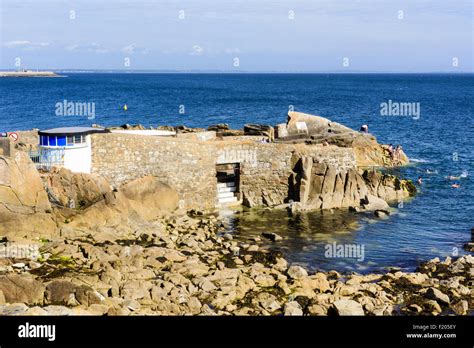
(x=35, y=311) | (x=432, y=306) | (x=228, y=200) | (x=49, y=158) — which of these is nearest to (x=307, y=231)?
(x=228, y=200)

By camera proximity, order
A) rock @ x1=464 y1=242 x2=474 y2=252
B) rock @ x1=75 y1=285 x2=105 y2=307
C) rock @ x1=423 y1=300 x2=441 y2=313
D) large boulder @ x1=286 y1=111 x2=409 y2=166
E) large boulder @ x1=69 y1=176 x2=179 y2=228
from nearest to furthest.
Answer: rock @ x1=75 y1=285 x2=105 y2=307, rock @ x1=423 y1=300 x2=441 y2=313, large boulder @ x1=69 y1=176 x2=179 y2=228, rock @ x1=464 y1=242 x2=474 y2=252, large boulder @ x1=286 y1=111 x2=409 y2=166

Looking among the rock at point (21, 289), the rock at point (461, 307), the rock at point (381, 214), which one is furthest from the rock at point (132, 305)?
the rock at point (381, 214)

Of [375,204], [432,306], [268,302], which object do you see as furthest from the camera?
[375,204]

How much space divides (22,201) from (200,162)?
35.7ft

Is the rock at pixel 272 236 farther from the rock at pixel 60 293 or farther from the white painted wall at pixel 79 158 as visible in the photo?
the rock at pixel 60 293

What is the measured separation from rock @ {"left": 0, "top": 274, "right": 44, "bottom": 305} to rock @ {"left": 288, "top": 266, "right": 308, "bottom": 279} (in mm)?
9053

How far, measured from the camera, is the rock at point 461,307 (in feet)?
Answer: 68.0

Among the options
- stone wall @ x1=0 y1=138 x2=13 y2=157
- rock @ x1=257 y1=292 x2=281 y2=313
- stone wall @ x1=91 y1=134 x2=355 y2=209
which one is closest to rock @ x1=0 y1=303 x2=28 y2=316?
rock @ x1=257 y1=292 x2=281 y2=313

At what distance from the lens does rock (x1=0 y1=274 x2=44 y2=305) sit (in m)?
18.7

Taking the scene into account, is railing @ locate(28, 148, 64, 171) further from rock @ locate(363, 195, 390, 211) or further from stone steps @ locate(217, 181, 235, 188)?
rock @ locate(363, 195, 390, 211)

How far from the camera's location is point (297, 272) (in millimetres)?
23422

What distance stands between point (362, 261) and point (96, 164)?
13560mm

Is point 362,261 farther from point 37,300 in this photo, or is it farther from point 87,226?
point 37,300

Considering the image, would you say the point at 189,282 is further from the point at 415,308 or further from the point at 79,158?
the point at 79,158
